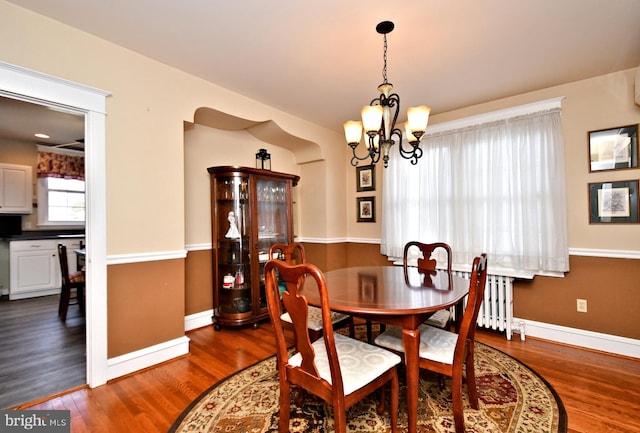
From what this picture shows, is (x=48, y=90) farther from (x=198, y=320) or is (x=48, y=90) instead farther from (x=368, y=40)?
(x=198, y=320)

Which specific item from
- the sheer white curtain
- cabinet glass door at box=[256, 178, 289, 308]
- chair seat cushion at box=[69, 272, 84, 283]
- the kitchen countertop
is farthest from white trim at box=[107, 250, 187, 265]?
the kitchen countertop

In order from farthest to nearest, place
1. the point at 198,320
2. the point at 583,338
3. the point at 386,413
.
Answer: the point at 198,320
the point at 583,338
the point at 386,413

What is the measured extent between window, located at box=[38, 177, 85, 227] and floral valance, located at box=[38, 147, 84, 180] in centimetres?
10

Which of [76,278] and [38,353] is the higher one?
[76,278]

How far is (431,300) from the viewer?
158cm

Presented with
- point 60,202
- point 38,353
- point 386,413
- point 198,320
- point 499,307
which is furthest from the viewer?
point 60,202

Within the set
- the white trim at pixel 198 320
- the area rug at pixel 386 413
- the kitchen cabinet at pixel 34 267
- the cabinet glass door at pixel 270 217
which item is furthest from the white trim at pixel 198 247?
the kitchen cabinet at pixel 34 267

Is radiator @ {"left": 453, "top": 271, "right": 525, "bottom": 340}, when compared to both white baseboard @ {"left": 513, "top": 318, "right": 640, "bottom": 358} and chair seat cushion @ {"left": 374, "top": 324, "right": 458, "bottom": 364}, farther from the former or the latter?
chair seat cushion @ {"left": 374, "top": 324, "right": 458, "bottom": 364}

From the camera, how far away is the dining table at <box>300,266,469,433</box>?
144 centimetres

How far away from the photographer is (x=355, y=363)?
144 centimetres

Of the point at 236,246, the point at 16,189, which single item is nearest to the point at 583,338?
the point at 236,246

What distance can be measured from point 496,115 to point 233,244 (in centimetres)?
322

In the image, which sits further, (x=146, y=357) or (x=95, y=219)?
(x=146, y=357)

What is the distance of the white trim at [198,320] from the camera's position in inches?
121
